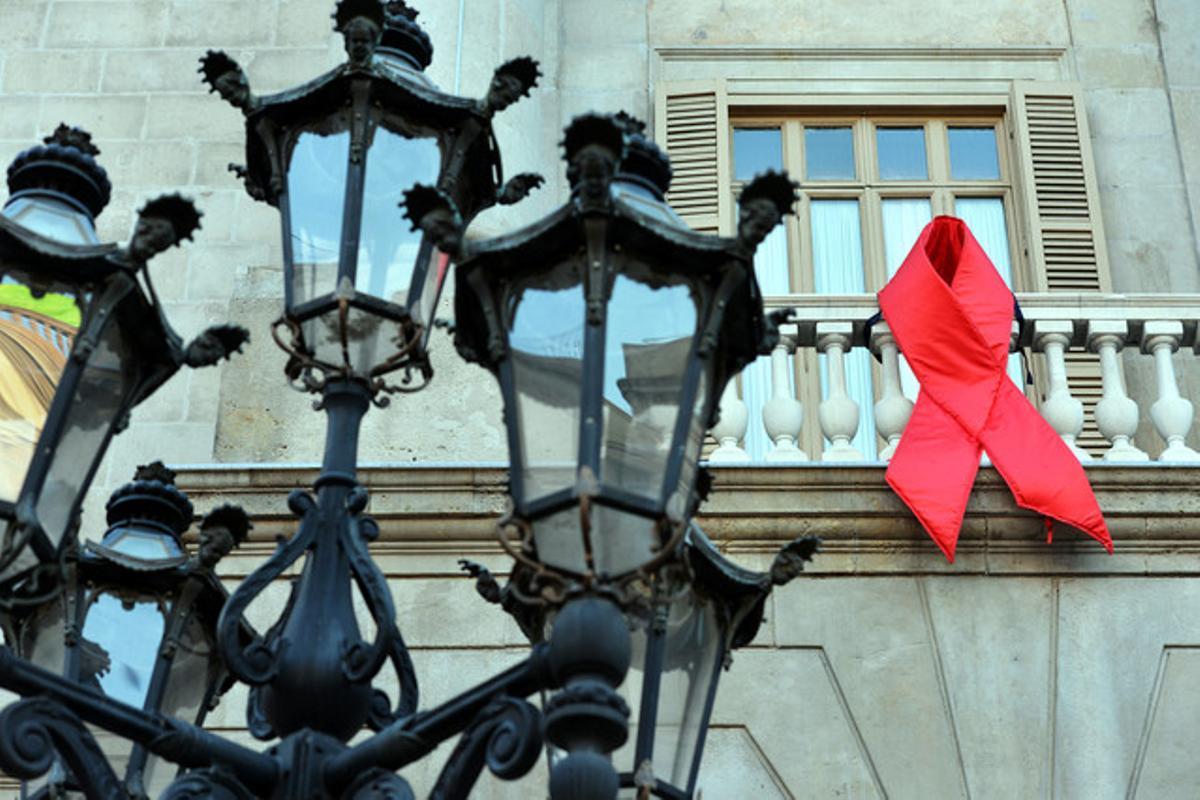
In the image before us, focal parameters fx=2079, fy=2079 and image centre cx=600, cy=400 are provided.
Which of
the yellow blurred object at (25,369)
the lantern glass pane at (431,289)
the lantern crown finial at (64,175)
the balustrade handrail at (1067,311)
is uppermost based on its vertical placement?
the balustrade handrail at (1067,311)

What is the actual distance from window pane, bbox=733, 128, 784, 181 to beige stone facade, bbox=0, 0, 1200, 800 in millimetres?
151

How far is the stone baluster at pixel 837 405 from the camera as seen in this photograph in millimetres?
8508

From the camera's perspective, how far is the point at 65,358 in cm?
469

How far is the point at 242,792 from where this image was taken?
14.1ft

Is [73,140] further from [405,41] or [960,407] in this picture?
[960,407]

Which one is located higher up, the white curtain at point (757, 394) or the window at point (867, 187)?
the window at point (867, 187)

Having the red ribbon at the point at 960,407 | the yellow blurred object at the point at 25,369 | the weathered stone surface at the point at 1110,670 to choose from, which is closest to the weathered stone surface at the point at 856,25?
the red ribbon at the point at 960,407

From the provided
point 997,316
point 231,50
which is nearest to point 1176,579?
point 997,316

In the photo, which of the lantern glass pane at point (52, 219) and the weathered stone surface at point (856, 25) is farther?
the weathered stone surface at point (856, 25)

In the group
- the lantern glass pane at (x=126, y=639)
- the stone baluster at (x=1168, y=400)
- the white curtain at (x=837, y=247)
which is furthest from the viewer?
the white curtain at (x=837, y=247)

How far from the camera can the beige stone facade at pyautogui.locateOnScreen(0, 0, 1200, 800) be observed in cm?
779

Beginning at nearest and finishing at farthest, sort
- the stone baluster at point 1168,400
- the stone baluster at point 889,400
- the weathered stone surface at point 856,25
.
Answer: the stone baluster at point 1168,400, the stone baluster at point 889,400, the weathered stone surface at point 856,25

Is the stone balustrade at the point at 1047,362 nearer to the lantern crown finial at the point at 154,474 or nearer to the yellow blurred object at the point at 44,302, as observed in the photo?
the lantern crown finial at the point at 154,474

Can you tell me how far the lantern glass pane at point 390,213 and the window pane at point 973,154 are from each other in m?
6.83
